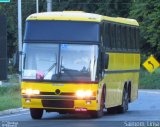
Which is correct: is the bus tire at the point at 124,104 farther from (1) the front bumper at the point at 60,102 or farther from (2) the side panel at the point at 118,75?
(1) the front bumper at the point at 60,102

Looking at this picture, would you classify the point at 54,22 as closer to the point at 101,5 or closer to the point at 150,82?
the point at 150,82

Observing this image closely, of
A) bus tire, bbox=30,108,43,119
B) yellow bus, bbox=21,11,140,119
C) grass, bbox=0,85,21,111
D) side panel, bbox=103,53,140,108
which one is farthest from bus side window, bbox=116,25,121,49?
grass, bbox=0,85,21,111

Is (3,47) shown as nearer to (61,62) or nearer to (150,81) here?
(61,62)

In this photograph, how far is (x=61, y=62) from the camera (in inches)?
A: 888

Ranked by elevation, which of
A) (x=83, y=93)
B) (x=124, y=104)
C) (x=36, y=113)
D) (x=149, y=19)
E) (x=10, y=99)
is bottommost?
(x=10, y=99)

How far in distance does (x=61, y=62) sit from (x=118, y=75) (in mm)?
4495

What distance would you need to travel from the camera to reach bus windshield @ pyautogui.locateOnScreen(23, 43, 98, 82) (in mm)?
22422

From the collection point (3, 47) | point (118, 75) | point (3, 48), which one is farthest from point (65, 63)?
point (3, 48)

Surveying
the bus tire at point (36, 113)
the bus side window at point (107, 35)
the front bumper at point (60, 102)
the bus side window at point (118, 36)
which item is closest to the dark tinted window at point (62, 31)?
the bus side window at point (107, 35)

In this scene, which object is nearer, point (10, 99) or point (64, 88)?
point (64, 88)

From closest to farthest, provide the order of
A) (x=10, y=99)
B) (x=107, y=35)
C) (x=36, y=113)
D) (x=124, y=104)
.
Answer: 1. (x=36, y=113)
2. (x=107, y=35)
3. (x=124, y=104)
4. (x=10, y=99)

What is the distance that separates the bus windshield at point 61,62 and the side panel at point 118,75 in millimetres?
1701

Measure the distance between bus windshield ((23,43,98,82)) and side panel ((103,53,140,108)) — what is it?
1701 mm

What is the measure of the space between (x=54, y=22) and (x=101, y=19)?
159 cm
